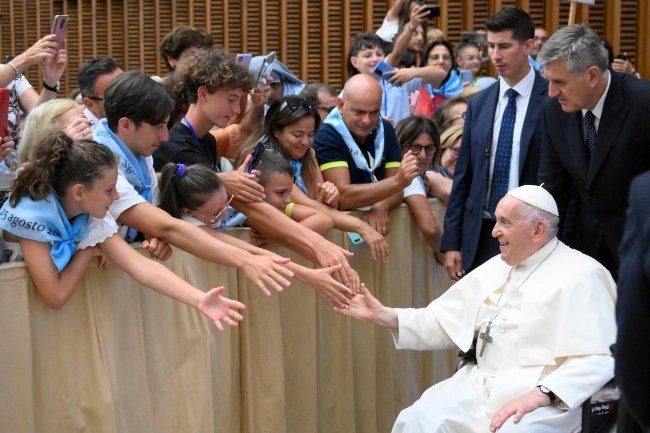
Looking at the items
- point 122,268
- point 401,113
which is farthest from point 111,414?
point 401,113

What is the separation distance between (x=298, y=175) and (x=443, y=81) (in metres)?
2.72

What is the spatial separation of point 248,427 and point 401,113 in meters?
2.91

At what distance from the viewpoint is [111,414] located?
3.17 metres

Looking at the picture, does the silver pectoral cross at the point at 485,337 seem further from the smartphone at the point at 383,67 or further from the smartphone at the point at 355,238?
the smartphone at the point at 383,67

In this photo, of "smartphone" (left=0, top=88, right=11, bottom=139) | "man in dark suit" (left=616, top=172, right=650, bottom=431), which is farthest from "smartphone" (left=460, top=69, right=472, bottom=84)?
"man in dark suit" (left=616, top=172, right=650, bottom=431)

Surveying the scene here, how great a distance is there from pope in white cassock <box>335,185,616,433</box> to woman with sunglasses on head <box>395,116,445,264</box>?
92 centimetres

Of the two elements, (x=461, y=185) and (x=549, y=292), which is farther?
(x=461, y=185)

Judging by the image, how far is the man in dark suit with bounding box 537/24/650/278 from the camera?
3.77m

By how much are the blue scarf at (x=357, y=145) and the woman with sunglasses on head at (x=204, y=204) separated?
42.8 inches

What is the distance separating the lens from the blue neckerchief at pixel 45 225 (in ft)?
9.54

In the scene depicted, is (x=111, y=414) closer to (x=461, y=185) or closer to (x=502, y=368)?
(x=502, y=368)

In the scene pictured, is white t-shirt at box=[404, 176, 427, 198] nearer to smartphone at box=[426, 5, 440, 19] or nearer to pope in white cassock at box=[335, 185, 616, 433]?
pope in white cassock at box=[335, 185, 616, 433]

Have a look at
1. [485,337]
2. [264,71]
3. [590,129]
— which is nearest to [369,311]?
[485,337]

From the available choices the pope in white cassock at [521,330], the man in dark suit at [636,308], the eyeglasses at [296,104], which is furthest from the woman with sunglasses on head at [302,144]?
the man in dark suit at [636,308]
